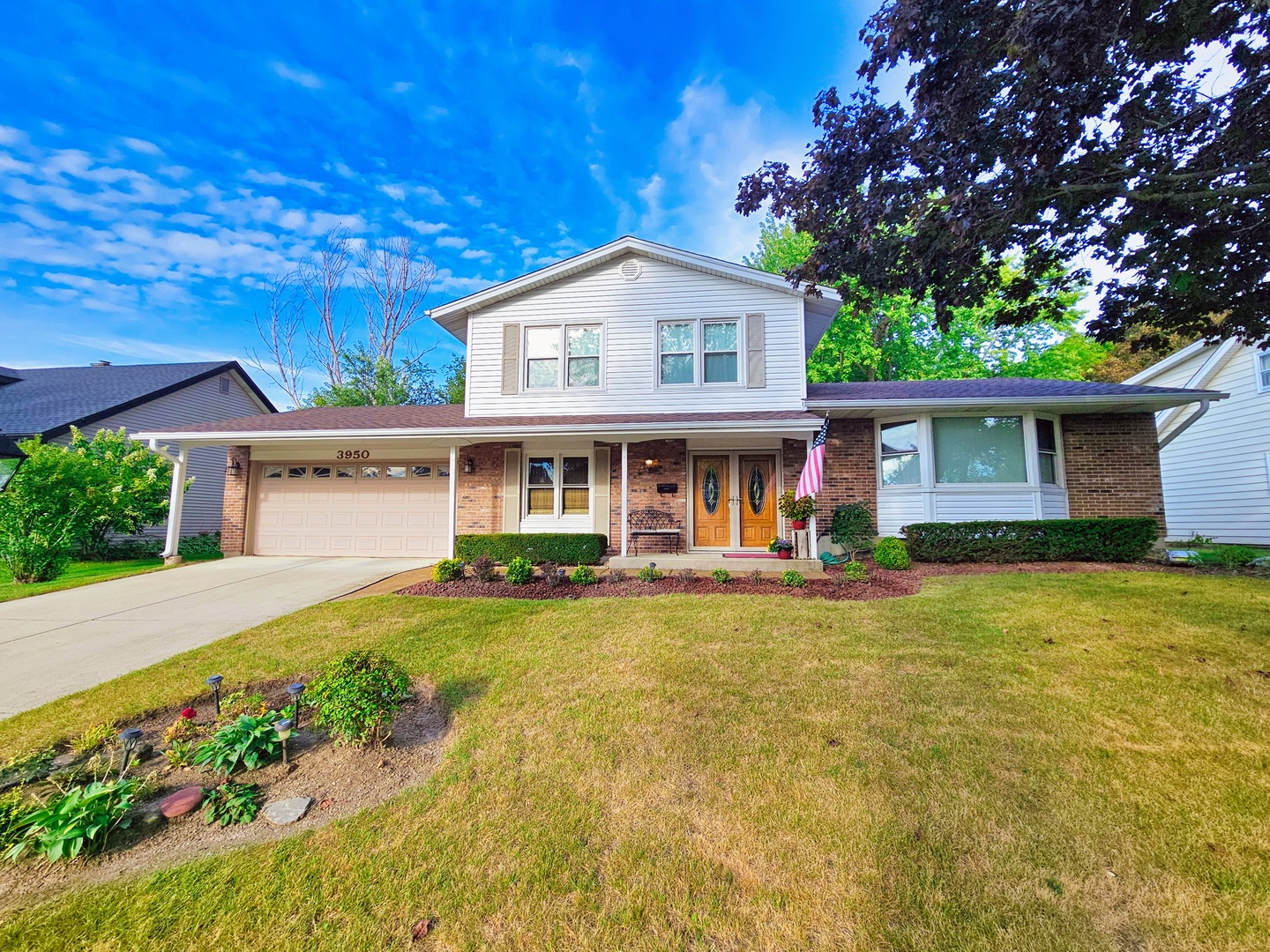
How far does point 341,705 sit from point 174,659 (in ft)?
10.6

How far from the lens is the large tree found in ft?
12.9

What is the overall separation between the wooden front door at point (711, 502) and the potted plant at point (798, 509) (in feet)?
4.60

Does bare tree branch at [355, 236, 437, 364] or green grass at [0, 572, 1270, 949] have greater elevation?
bare tree branch at [355, 236, 437, 364]

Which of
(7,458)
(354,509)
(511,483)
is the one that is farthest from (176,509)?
(7,458)

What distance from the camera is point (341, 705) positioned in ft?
10.9

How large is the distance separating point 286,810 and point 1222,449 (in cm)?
1922

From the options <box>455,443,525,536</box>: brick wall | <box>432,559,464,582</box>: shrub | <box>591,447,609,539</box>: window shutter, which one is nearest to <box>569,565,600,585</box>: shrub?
<box>432,559,464,582</box>: shrub

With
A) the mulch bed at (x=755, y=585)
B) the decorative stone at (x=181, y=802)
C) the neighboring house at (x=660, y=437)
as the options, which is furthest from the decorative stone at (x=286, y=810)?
the neighboring house at (x=660, y=437)

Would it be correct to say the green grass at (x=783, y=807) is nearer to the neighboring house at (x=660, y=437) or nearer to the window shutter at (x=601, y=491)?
the neighboring house at (x=660, y=437)

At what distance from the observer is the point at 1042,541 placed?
28.7ft

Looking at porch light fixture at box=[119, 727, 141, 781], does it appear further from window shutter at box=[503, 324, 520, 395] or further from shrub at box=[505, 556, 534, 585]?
window shutter at box=[503, 324, 520, 395]

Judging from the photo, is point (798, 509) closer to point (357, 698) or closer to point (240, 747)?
point (357, 698)

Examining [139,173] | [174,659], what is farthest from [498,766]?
[139,173]

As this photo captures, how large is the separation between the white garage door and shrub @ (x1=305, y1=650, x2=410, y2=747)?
8041 millimetres
